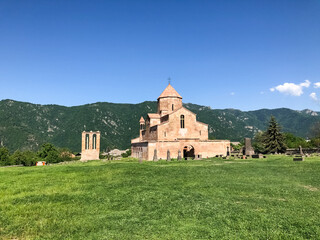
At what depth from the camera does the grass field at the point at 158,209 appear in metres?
5.81

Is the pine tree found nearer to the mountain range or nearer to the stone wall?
the stone wall

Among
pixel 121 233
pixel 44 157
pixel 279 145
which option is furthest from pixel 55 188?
pixel 44 157

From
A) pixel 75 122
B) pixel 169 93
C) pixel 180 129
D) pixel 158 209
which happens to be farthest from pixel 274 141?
pixel 75 122

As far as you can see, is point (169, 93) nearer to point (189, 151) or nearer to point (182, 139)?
point (182, 139)

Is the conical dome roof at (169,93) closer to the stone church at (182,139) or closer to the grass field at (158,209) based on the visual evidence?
the stone church at (182,139)

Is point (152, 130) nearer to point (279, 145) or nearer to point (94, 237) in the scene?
point (279, 145)

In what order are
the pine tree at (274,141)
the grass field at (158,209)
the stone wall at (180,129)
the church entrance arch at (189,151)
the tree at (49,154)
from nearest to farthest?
the grass field at (158,209), the stone wall at (180,129), the church entrance arch at (189,151), the pine tree at (274,141), the tree at (49,154)

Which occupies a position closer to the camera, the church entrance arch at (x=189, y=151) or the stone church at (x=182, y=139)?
the stone church at (x=182, y=139)

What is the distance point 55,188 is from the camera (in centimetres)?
1056

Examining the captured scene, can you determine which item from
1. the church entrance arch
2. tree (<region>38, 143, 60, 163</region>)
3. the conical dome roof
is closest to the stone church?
the church entrance arch

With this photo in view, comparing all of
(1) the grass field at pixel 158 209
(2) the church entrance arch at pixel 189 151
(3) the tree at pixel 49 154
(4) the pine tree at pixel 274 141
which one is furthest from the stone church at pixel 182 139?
(3) the tree at pixel 49 154

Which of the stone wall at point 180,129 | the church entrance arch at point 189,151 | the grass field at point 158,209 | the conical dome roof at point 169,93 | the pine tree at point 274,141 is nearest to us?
the grass field at point 158,209

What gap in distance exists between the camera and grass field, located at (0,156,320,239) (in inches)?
229

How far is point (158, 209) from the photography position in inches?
299
